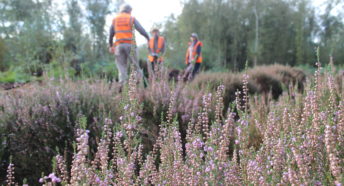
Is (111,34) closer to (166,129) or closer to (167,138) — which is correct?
(166,129)

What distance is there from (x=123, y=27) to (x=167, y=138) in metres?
5.16

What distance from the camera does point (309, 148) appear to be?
1640mm

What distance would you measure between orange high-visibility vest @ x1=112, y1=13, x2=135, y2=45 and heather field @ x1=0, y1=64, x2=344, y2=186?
2.72 meters

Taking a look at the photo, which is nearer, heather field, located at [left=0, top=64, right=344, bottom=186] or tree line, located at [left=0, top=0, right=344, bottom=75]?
heather field, located at [left=0, top=64, right=344, bottom=186]

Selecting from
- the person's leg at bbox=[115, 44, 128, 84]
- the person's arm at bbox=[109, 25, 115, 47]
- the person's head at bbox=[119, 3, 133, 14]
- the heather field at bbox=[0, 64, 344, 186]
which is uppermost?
the person's head at bbox=[119, 3, 133, 14]

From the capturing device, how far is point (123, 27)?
691 centimetres

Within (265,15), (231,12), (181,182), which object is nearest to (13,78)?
(181,182)

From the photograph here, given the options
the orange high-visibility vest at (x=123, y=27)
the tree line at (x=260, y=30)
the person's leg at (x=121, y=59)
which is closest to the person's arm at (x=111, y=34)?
the orange high-visibility vest at (x=123, y=27)

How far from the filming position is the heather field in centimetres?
162

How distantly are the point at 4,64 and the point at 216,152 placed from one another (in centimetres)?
1910

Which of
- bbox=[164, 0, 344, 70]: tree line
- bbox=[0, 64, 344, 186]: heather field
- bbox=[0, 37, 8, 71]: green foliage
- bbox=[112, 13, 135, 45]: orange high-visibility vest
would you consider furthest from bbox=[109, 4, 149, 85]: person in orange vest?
bbox=[164, 0, 344, 70]: tree line

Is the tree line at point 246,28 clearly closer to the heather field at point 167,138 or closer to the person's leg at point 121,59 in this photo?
the person's leg at point 121,59

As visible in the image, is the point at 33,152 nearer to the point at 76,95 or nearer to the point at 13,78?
the point at 76,95

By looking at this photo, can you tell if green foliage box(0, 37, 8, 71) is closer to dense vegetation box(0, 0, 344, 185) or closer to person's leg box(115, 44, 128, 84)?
dense vegetation box(0, 0, 344, 185)
